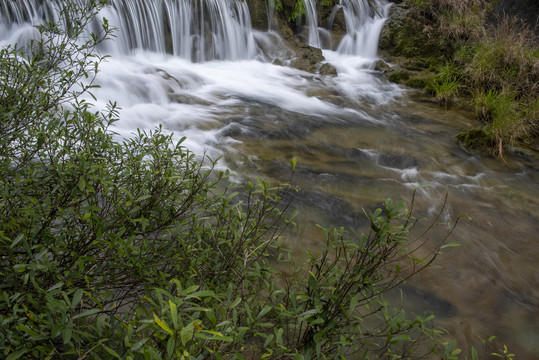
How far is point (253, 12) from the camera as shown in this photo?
11.0 metres

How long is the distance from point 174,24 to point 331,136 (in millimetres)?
5230

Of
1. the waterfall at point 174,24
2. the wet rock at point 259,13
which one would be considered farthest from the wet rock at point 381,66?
the waterfall at point 174,24

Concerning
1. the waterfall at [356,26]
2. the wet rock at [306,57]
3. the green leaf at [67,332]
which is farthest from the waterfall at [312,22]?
the green leaf at [67,332]

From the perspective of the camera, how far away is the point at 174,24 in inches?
369

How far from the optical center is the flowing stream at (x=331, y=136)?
12.2ft

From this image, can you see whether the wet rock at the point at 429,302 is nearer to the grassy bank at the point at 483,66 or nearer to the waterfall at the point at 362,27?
the grassy bank at the point at 483,66

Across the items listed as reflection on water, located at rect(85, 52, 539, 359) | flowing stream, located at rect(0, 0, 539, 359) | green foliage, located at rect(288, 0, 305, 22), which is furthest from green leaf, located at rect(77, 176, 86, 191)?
green foliage, located at rect(288, 0, 305, 22)

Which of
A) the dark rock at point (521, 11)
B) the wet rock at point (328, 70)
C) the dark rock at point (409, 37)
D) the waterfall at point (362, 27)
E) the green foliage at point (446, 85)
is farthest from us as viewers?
the waterfall at point (362, 27)

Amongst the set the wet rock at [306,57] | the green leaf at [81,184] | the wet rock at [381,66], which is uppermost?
the green leaf at [81,184]

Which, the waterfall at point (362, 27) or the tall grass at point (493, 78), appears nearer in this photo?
the tall grass at point (493, 78)

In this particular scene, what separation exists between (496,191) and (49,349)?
597 centimetres

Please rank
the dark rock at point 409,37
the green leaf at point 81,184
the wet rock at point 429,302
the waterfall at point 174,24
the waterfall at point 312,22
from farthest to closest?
the waterfall at point 312,22 → the dark rock at point 409,37 → the waterfall at point 174,24 → the wet rock at point 429,302 → the green leaf at point 81,184

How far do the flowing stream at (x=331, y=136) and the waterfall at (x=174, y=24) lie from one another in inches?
1.1

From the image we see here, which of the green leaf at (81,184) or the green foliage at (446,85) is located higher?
the green leaf at (81,184)
